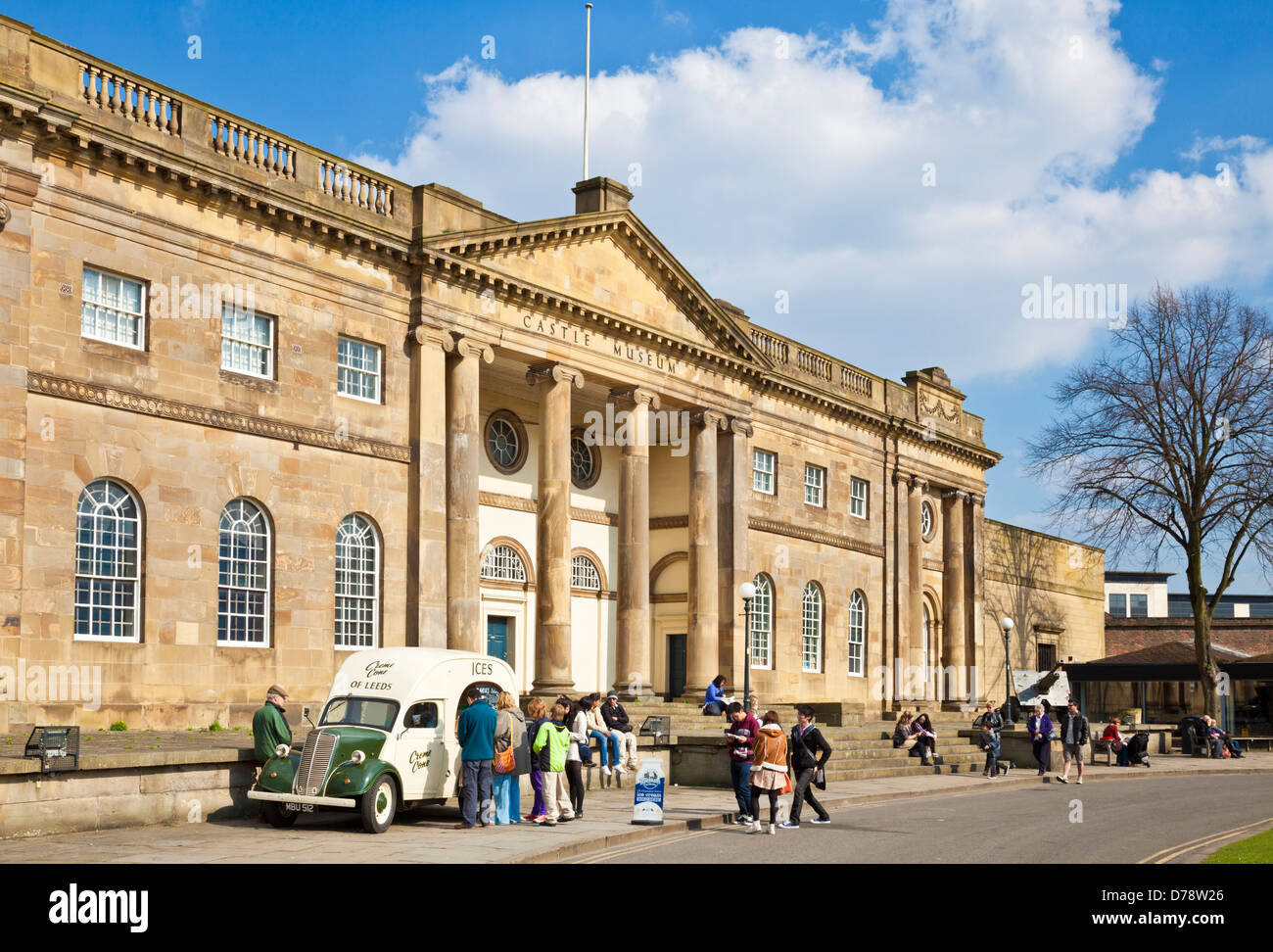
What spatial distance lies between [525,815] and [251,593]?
9.14 meters

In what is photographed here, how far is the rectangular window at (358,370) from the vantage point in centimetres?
2792

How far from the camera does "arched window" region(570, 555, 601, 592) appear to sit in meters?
37.7

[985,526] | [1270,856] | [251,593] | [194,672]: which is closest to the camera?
[1270,856]

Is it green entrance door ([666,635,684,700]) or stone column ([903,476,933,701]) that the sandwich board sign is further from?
stone column ([903,476,933,701])

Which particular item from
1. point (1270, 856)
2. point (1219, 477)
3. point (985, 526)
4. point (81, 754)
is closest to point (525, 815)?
point (81, 754)

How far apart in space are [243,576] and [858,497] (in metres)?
25.6

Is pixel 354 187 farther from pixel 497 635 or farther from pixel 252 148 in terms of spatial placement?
pixel 497 635

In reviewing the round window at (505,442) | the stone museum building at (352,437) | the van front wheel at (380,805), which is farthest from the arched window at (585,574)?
the van front wheel at (380,805)

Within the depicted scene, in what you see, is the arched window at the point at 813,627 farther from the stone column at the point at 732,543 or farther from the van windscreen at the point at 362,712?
the van windscreen at the point at 362,712

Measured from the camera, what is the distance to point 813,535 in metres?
42.9

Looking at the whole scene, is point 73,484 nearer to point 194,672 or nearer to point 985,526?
point 194,672

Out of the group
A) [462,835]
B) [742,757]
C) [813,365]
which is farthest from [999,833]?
[813,365]

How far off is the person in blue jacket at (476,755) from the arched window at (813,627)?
25.4m
